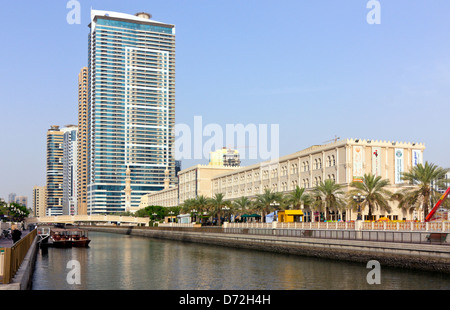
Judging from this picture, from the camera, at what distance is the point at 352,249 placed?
4625cm

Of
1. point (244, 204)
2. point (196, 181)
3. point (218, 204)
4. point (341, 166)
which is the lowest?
point (218, 204)

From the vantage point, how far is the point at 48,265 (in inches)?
1984

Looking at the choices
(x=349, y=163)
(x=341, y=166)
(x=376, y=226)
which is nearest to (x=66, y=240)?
(x=341, y=166)

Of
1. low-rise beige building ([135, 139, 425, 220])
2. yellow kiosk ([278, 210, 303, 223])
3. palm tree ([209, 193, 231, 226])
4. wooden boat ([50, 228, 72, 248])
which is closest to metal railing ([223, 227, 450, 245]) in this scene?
yellow kiosk ([278, 210, 303, 223])

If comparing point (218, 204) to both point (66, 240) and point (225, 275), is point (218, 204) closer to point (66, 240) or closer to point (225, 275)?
point (66, 240)

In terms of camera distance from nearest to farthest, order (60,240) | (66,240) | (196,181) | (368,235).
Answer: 1. (368,235)
2. (60,240)
3. (66,240)
4. (196,181)

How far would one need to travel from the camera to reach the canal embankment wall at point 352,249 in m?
36.8

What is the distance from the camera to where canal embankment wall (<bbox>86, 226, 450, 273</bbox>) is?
3678cm

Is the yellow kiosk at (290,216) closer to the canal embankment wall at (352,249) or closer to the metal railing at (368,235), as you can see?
the metal railing at (368,235)

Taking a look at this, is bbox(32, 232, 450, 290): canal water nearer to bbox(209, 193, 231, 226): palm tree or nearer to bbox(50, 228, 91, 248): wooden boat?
bbox(50, 228, 91, 248): wooden boat

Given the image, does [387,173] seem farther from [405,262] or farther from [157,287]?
[157,287]

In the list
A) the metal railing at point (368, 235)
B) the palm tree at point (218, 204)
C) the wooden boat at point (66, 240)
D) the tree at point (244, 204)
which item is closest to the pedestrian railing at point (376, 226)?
the metal railing at point (368, 235)
